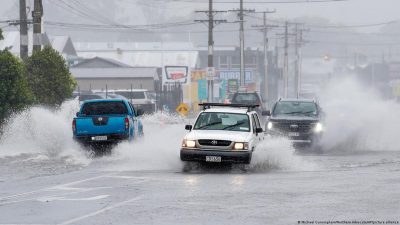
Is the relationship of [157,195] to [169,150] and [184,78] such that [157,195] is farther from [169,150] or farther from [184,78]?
[184,78]

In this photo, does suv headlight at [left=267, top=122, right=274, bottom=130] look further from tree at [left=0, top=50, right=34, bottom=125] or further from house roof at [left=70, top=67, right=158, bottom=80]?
house roof at [left=70, top=67, right=158, bottom=80]

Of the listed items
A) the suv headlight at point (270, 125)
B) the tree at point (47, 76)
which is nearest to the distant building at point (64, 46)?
the tree at point (47, 76)

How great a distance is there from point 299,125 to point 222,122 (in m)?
11.0

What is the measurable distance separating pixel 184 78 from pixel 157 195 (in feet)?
235

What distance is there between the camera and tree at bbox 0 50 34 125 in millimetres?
38625

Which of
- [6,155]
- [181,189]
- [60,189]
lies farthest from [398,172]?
[6,155]

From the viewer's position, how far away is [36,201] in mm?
18219

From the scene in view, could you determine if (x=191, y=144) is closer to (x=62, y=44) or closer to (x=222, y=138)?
(x=222, y=138)

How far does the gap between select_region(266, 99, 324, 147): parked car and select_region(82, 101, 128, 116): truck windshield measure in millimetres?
5569

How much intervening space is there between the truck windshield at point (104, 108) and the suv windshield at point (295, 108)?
682 centimetres

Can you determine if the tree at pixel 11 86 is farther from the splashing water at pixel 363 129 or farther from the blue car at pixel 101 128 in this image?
the splashing water at pixel 363 129

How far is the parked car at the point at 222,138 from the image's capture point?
24.8 m

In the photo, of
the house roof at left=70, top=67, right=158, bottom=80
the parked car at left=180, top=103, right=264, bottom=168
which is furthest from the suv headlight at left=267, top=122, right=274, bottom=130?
the house roof at left=70, top=67, right=158, bottom=80

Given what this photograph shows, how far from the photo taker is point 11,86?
39.0 meters
